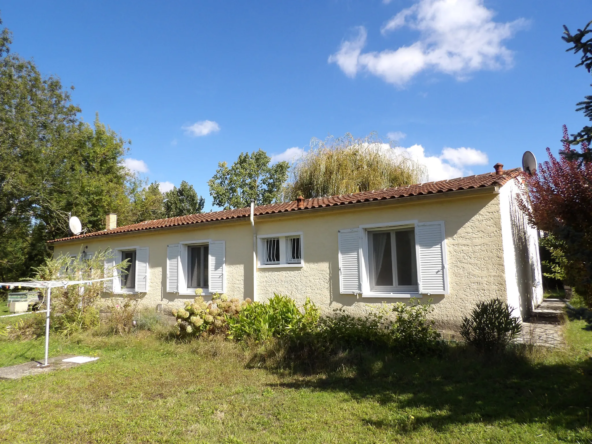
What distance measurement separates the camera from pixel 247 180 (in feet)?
96.9

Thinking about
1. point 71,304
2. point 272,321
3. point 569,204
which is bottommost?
point 272,321

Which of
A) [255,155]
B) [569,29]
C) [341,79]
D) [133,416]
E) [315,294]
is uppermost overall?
[255,155]

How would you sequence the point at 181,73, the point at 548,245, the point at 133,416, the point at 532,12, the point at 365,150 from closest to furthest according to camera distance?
the point at 133,416 → the point at 532,12 → the point at 548,245 → the point at 181,73 → the point at 365,150

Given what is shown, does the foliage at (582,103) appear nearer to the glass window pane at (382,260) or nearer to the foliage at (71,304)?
the glass window pane at (382,260)

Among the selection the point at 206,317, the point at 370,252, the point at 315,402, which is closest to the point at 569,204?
the point at 370,252

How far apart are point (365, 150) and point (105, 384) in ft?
52.9

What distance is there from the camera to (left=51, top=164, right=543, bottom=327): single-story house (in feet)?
22.7

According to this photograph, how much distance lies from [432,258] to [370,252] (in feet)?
4.53

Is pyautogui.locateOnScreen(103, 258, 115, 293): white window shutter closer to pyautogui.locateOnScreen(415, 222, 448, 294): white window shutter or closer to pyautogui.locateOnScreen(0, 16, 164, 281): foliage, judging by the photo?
pyautogui.locateOnScreen(415, 222, 448, 294): white window shutter

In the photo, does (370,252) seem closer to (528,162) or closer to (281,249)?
(281,249)

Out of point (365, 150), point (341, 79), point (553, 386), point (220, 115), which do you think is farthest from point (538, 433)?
point (365, 150)

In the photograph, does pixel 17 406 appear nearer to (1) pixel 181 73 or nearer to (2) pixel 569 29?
(2) pixel 569 29

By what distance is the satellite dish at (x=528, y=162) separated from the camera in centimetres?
932

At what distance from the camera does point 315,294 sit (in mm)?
8656
